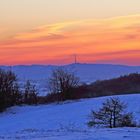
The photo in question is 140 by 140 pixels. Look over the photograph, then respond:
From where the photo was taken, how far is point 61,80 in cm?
7694

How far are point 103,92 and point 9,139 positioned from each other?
188ft

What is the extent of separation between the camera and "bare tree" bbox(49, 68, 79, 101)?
7366cm

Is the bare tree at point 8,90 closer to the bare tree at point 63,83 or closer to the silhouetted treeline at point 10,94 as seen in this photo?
the silhouetted treeline at point 10,94

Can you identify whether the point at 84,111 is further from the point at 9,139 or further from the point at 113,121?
the point at 9,139

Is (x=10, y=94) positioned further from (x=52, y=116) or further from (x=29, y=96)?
(x=52, y=116)

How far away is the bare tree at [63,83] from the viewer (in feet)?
242

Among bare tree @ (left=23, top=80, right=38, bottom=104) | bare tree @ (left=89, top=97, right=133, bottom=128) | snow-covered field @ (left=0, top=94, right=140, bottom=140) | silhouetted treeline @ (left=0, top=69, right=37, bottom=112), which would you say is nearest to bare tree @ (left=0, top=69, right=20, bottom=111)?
silhouetted treeline @ (left=0, top=69, right=37, bottom=112)

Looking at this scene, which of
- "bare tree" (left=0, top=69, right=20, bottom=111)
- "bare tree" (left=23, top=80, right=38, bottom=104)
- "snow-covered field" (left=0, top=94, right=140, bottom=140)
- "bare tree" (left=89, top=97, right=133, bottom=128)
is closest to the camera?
"bare tree" (left=89, top=97, right=133, bottom=128)

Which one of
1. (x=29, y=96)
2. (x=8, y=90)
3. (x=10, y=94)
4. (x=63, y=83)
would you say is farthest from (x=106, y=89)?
(x=8, y=90)

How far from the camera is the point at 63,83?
7562 cm

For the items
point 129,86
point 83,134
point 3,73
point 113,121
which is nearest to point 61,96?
point 3,73

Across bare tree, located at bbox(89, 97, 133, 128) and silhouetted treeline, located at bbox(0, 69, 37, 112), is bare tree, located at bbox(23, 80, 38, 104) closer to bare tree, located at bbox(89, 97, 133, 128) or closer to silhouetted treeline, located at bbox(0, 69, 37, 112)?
silhouetted treeline, located at bbox(0, 69, 37, 112)

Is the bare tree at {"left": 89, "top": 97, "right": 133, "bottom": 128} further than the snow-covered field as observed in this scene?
No

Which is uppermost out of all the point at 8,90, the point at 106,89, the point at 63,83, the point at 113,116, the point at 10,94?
the point at 63,83
